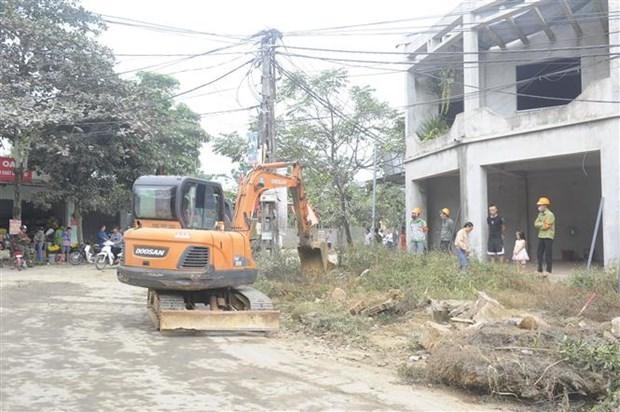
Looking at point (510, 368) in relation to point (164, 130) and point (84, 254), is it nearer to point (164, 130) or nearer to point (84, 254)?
point (84, 254)

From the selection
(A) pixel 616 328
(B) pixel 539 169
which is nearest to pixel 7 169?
(B) pixel 539 169

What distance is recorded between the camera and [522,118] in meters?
15.6

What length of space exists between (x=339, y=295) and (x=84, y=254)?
15358mm

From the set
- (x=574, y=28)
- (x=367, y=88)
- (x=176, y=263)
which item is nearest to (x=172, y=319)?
(x=176, y=263)

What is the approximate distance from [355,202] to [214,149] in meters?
6.93

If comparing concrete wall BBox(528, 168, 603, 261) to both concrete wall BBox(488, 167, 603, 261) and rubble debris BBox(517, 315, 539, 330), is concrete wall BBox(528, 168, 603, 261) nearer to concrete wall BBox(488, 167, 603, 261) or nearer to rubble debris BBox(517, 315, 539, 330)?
concrete wall BBox(488, 167, 603, 261)

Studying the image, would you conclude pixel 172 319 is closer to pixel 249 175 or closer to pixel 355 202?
pixel 249 175

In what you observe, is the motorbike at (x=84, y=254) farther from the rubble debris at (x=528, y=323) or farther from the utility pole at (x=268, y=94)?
the rubble debris at (x=528, y=323)

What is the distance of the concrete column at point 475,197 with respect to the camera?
16469 mm

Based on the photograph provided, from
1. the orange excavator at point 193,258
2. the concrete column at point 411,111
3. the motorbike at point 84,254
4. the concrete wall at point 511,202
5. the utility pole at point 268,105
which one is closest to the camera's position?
the orange excavator at point 193,258

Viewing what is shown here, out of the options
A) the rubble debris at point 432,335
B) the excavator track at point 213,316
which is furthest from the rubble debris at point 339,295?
the rubble debris at point 432,335

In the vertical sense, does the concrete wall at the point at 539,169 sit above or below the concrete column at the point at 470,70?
below

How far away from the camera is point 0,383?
Answer: 21.3 ft

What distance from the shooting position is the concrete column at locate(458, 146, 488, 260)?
16.5 meters
